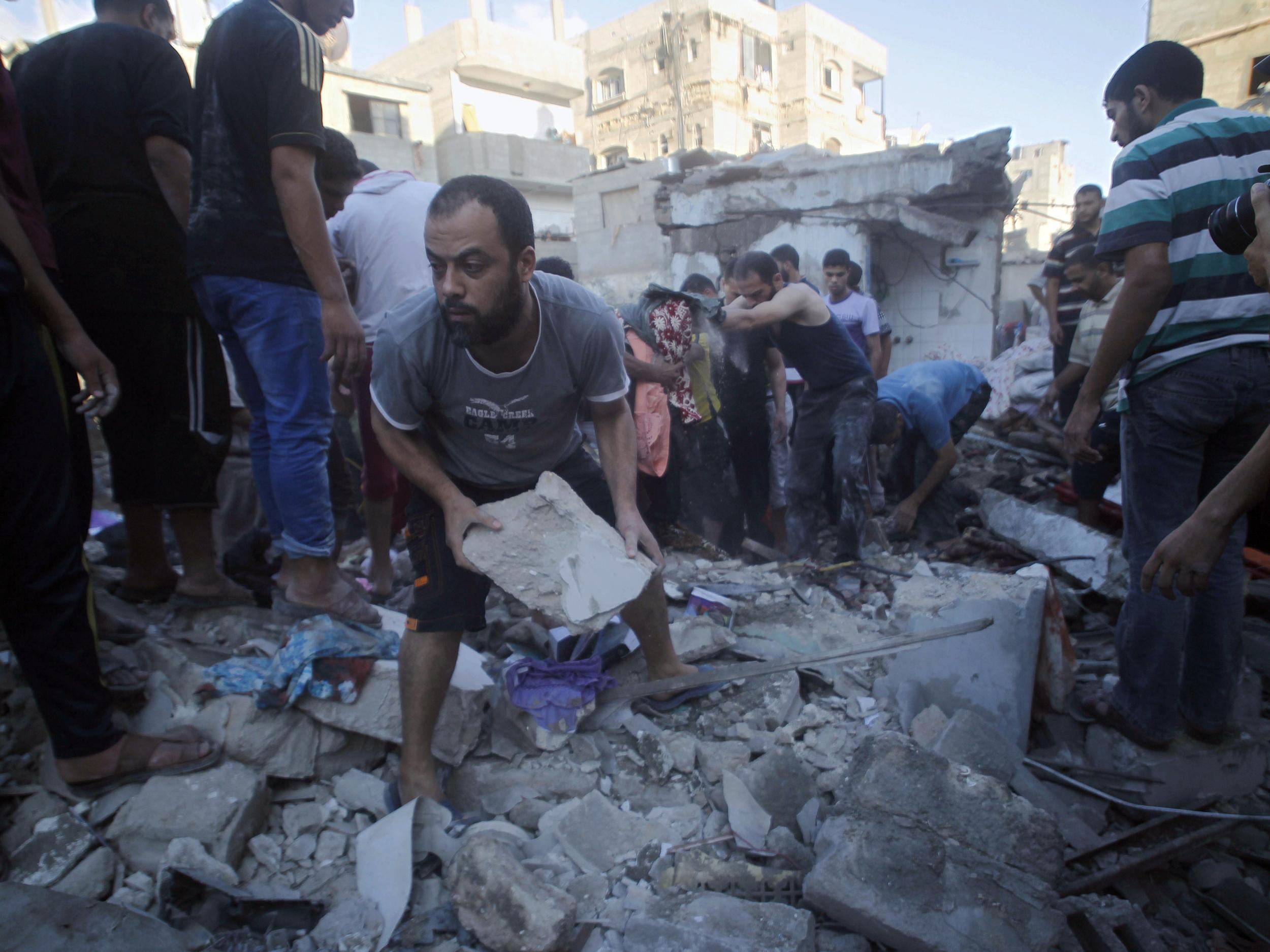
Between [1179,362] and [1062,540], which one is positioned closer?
[1179,362]

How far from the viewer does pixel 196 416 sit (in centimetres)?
247

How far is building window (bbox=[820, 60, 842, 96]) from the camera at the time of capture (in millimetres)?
31634

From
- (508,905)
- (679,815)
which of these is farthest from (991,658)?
(508,905)

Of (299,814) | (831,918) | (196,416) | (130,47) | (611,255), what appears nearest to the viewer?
(831,918)

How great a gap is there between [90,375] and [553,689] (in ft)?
5.47

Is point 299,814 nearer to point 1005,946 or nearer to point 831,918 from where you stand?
point 831,918

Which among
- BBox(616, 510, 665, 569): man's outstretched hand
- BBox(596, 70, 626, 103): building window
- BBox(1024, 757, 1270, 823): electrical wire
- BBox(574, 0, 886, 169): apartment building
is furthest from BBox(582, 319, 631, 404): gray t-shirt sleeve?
BBox(596, 70, 626, 103): building window

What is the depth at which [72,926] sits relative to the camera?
1556mm

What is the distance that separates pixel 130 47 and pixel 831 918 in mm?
3304

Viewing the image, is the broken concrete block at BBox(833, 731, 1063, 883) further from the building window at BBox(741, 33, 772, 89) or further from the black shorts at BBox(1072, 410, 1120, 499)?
the building window at BBox(741, 33, 772, 89)

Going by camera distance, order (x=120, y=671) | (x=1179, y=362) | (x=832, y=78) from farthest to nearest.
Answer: (x=832, y=78) < (x=1179, y=362) < (x=120, y=671)

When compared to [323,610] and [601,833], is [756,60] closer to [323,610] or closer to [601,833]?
[323,610]

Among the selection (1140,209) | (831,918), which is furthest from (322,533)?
(1140,209)

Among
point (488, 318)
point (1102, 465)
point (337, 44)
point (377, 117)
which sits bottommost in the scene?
point (1102, 465)
